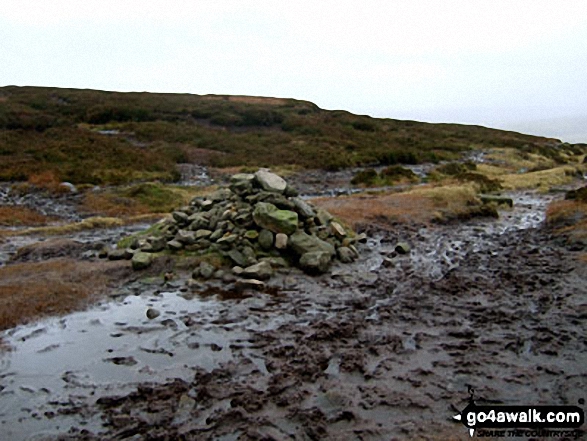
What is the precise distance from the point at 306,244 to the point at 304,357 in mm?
6474

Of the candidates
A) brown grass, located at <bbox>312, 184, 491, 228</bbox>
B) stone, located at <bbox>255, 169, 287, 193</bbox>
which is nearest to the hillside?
brown grass, located at <bbox>312, 184, 491, 228</bbox>

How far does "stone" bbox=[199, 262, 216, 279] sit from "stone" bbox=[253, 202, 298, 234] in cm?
233

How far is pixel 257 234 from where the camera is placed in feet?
49.1

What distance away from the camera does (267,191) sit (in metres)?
16.5

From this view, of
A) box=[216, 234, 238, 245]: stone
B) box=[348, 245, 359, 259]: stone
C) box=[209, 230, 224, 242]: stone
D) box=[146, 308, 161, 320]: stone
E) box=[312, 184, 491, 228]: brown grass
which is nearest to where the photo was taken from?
box=[146, 308, 161, 320]: stone

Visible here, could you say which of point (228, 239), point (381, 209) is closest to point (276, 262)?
point (228, 239)

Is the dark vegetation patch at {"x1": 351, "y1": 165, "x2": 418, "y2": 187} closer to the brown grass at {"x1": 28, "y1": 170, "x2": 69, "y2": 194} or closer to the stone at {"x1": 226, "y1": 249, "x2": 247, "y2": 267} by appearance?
the brown grass at {"x1": 28, "y1": 170, "x2": 69, "y2": 194}

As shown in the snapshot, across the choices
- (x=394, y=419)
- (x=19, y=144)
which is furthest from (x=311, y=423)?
(x=19, y=144)

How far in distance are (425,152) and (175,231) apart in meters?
39.6

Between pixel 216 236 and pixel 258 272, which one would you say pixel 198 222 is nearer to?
pixel 216 236

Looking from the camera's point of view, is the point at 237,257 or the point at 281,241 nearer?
the point at 237,257

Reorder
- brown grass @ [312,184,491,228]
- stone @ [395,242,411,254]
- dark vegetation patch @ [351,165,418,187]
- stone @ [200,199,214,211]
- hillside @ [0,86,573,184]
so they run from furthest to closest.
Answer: hillside @ [0,86,573,184] < dark vegetation patch @ [351,165,418,187] < brown grass @ [312,184,491,228] < stone @ [200,199,214,211] < stone @ [395,242,411,254]

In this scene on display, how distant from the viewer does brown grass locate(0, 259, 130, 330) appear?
36.1 ft

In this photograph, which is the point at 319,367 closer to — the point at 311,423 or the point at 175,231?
the point at 311,423
